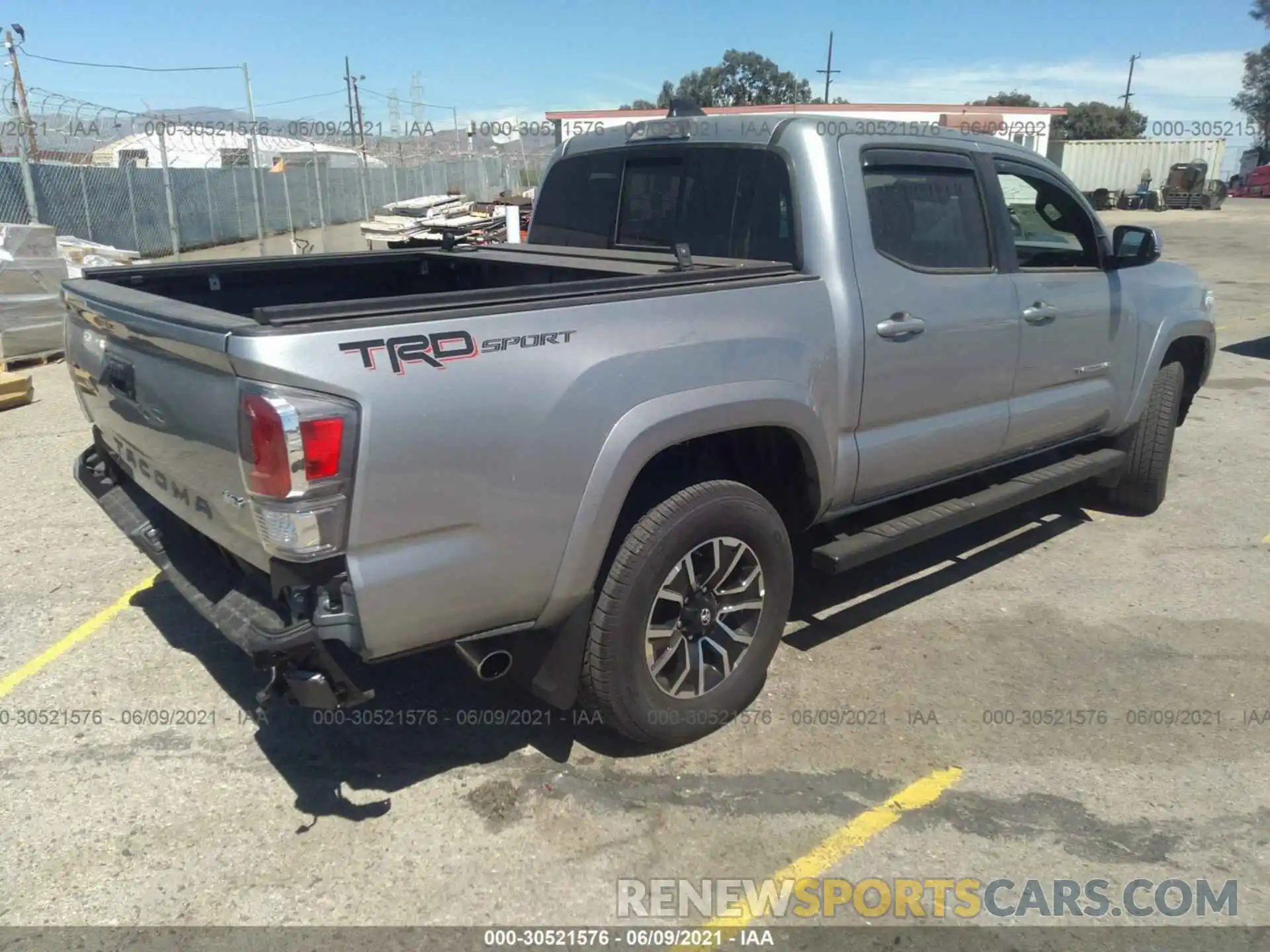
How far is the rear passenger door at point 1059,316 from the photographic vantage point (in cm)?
438

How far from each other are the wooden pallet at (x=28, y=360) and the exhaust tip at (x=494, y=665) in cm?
842

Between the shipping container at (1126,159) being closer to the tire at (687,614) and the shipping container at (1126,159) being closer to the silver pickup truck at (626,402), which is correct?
the silver pickup truck at (626,402)

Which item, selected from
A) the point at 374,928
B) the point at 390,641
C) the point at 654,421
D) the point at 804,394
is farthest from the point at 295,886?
the point at 804,394

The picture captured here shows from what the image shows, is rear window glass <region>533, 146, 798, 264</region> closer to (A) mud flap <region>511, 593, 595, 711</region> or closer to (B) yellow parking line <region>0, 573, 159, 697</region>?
(A) mud flap <region>511, 593, 595, 711</region>

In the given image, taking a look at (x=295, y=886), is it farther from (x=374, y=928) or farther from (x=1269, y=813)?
(x=1269, y=813)

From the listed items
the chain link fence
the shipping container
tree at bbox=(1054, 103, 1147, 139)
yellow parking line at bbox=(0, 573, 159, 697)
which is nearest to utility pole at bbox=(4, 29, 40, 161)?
the chain link fence

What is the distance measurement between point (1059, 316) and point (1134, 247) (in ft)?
2.66

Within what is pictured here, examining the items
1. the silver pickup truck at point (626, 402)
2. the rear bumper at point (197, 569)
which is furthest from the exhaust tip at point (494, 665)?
the rear bumper at point (197, 569)

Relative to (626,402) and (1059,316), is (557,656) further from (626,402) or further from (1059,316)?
(1059,316)

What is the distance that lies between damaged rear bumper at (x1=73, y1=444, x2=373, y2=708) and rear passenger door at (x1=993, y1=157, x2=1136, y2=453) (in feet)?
10.6

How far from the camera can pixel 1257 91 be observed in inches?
2753

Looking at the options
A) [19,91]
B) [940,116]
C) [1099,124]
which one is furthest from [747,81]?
[19,91]

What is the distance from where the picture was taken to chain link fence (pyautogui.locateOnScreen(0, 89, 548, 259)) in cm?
1664

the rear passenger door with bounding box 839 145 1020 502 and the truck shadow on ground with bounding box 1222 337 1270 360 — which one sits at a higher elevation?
the rear passenger door with bounding box 839 145 1020 502
